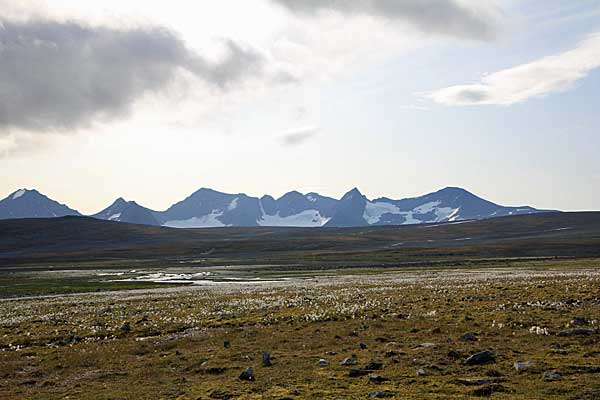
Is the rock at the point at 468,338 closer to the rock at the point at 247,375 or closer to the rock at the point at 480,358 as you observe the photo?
the rock at the point at 480,358

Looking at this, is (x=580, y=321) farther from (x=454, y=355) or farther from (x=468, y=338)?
(x=454, y=355)

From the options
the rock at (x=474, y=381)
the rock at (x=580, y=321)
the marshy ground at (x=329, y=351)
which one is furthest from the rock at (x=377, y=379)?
the rock at (x=580, y=321)

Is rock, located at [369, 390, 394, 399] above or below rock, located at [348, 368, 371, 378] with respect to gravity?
above

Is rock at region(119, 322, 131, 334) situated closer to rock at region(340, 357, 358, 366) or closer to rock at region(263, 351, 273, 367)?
rock at region(263, 351, 273, 367)

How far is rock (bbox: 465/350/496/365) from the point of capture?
17.5m

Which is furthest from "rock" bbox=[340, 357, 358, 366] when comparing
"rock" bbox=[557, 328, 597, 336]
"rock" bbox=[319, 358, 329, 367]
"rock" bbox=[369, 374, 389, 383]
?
"rock" bbox=[557, 328, 597, 336]

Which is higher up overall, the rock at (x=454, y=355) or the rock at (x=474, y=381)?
the rock at (x=474, y=381)

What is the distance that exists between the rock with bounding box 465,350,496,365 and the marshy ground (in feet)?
0.14

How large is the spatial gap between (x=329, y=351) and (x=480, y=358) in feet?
19.9

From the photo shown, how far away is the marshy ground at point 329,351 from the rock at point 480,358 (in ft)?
0.14

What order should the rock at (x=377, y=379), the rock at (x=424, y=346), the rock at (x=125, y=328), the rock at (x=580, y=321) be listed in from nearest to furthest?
the rock at (x=377, y=379), the rock at (x=424, y=346), the rock at (x=580, y=321), the rock at (x=125, y=328)

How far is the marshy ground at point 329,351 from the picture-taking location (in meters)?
15.4

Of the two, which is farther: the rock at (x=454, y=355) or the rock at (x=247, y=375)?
the rock at (x=454, y=355)

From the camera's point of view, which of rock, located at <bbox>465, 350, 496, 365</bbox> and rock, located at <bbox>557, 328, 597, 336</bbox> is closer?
rock, located at <bbox>465, 350, 496, 365</bbox>
